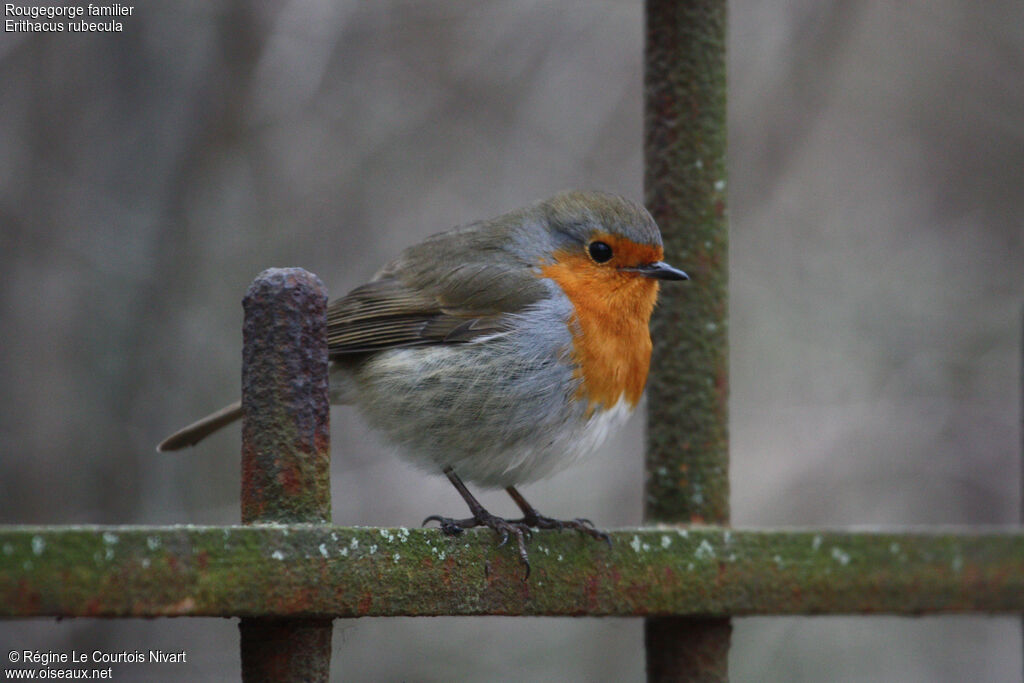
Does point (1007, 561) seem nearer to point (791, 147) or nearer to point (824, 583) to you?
point (824, 583)

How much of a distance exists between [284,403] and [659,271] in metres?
1.31

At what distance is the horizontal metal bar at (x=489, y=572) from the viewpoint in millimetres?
1056

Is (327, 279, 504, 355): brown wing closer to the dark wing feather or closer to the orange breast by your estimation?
the dark wing feather

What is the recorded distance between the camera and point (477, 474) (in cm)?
264

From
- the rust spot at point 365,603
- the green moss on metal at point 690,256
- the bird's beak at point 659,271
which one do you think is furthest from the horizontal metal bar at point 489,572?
the bird's beak at point 659,271

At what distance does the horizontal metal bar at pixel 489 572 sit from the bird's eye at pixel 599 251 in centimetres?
117

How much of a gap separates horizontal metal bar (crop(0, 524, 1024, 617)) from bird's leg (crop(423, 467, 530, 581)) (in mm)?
26

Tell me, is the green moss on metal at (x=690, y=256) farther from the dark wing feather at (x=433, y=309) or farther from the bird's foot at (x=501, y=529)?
the dark wing feather at (x=433, y=309)

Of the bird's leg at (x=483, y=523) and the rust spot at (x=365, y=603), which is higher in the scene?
the bird's leg at (x=483, y=523)

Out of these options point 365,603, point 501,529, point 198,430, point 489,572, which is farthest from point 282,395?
point 198,430

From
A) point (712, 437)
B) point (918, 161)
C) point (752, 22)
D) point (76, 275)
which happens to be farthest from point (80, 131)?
point (918, 161)

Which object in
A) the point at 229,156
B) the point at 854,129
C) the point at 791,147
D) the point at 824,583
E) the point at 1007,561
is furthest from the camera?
the point at 854,129

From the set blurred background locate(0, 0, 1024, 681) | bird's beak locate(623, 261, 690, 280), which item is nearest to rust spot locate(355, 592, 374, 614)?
bird's beak locate(623, 261, 690, 280)

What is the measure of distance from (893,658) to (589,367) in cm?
388
